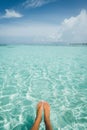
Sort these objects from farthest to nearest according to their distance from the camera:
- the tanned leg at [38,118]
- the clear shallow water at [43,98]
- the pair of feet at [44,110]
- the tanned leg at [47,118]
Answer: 1. the clear shallow water at [43,98]
2. the pair of feet at [44,110]
3. the tanned leg at [47,118]
4. the tanned leg at [38,118]

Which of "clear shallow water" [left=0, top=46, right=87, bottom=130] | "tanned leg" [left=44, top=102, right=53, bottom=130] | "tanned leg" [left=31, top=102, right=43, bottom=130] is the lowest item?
"clear shallow water" [left=0, top=46, right=87, bottom=130]

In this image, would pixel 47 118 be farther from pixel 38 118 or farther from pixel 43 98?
pixel 43 98

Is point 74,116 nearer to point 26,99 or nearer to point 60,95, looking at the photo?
point 60,95

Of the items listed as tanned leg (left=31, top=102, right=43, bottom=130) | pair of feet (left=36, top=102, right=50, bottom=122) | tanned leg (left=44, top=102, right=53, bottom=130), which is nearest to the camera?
tanned leg (left=31, top=102, right=43, bottom=130)

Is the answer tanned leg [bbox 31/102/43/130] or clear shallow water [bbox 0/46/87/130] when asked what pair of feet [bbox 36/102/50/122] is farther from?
clear shallow water [bbox 0/46/87/130]

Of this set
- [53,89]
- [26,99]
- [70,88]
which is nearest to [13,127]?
[26,99]

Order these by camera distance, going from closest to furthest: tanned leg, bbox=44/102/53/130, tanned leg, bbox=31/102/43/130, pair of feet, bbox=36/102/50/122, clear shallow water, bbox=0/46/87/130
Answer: tanned leg, bbox=31/102/43/130
tanned leg, bbox=44/102/53/130
pair of feet, bbox=36/102/50/122
clear shallow water, bbox=0/46/87/130

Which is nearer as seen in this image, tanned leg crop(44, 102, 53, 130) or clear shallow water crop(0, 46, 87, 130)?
tanned leg crop(44, 102, 53, 130)

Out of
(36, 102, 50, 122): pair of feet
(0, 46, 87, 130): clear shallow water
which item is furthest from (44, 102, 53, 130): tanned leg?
(0, 46, 87, 130): clear shallow water

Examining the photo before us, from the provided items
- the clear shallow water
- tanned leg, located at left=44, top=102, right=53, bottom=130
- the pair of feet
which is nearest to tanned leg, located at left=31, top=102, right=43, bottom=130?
the pair of feet

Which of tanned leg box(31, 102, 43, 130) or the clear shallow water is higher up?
tanned leg box(31, 102, 43, 130)

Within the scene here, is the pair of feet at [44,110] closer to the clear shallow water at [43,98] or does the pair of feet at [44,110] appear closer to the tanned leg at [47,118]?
the tanned leg at [47,118]

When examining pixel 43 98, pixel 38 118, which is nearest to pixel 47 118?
pixel 38 118

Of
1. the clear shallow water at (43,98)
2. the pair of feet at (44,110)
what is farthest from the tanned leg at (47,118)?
the clear shallow water at (43,98)
